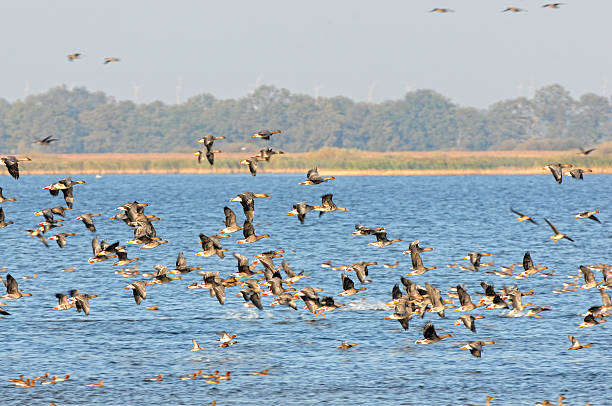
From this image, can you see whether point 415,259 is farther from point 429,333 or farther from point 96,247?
point 96,247

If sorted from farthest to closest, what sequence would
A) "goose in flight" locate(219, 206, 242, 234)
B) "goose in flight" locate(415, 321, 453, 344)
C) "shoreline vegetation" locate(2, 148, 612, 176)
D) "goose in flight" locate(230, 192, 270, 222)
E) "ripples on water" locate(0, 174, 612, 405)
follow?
"shoreline vegetation" locate(2, 148, 612, 176) → "goose in flight" locate(219, 206, 242, 234) → "goose in flight" locate(230, 192, 270, 222) → "goose in flight" locate(415, 321, 453, 344) → "ripples on water" locate(0, 174, 612, 405)

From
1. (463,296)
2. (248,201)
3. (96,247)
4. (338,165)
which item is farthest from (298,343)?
(338,165)

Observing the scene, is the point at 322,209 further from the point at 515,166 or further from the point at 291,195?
the point at 515,166

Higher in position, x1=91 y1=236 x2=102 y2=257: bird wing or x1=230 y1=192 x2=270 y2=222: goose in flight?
x1=230 y1=192 x2=270 y2=222: goose in flight

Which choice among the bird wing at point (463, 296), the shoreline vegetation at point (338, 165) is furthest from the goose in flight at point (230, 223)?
the shoreline vegetation at point (338, 165)

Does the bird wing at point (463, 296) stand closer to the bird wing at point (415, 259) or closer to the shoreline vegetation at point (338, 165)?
the bird wing at point (415, 259)

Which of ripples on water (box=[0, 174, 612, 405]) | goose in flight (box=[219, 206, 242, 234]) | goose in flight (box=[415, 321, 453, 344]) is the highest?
goose in flight (box=[219, 206, 242, 234])

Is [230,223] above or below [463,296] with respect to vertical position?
above

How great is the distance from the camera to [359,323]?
31016 mm

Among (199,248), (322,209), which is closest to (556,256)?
(199,248)

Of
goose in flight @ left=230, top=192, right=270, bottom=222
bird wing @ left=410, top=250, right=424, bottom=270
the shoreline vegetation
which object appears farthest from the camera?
the shoreline vegetation

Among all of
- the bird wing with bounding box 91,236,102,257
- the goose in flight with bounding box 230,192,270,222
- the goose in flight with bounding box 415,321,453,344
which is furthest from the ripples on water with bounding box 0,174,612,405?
the goose in flight with bounding box 230,192,270,222

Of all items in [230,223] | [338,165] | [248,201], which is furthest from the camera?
[338,165]

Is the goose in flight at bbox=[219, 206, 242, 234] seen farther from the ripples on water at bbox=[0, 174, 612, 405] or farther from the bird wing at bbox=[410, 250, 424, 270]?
the bird wing at bbox=[410, 250, 424, 270]
